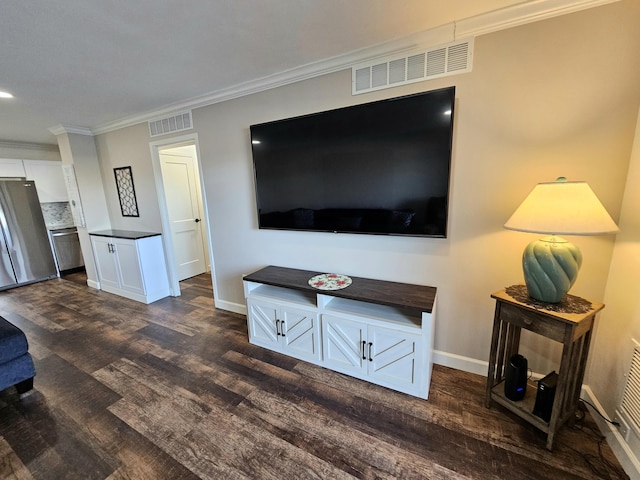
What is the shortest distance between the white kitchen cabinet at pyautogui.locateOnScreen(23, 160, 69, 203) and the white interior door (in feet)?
7.77

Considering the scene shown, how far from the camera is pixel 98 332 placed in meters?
2.84

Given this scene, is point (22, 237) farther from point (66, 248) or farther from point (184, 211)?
point (184, 211)

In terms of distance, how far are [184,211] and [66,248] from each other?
266 centimetres

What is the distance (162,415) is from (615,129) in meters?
3.30

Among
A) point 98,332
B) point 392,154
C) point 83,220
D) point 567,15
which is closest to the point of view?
point 567,15

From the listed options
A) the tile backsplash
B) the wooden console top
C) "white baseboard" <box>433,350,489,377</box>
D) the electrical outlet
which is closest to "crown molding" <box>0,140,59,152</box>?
the tile backsplash

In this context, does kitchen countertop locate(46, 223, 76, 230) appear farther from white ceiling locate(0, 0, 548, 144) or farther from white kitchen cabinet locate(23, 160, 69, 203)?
white ceiling locate(0, 0, 548, 144)

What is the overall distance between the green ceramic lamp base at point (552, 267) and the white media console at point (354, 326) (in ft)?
1.99

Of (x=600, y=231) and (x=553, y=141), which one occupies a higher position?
(x=553, y=141)

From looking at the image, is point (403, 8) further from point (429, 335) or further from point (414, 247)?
point (429, 335)

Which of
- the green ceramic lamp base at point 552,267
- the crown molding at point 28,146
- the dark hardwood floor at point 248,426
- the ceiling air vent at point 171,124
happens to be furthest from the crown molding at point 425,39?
the crown molding at point 28,146

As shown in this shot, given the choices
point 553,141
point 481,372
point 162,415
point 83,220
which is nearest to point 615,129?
point 553,141

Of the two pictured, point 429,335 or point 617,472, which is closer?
point 617,472

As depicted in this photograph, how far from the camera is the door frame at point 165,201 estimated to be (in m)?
3.06
